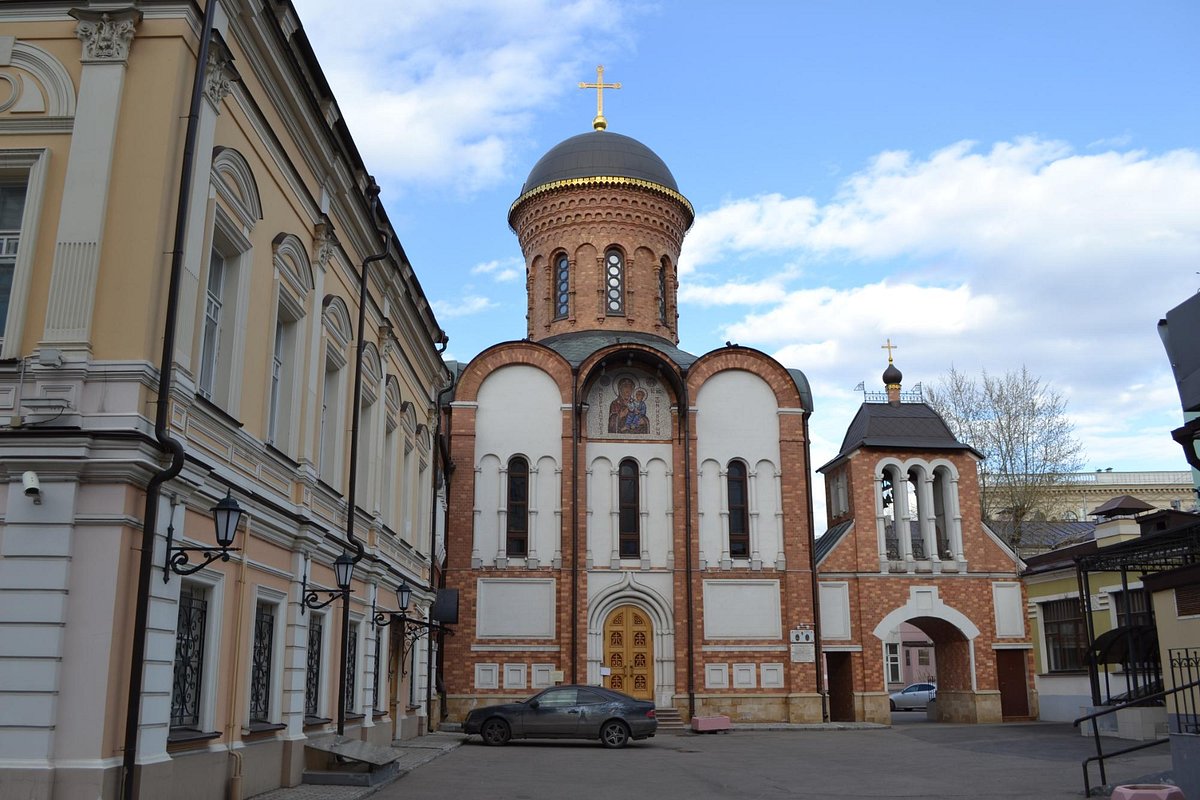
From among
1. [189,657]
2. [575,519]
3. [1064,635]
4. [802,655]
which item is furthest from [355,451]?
[1064,635]

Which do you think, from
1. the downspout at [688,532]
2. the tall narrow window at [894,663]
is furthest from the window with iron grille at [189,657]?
the tall narrow window at [894,663]

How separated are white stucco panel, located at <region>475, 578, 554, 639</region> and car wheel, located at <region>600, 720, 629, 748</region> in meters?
6.72

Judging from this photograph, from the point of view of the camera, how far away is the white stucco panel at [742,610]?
27.7m

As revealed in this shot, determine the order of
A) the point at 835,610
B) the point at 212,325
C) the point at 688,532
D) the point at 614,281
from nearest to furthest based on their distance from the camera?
1. the point at 212,325
2. the point at 688,532
3. the point at 835,610
4. the point at 614,281

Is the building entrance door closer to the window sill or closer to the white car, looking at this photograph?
the window sill

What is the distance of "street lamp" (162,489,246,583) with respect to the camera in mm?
9211

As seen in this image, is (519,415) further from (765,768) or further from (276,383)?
(276,383)

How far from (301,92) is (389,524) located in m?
9.35

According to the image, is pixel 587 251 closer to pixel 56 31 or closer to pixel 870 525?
pixel 870 525

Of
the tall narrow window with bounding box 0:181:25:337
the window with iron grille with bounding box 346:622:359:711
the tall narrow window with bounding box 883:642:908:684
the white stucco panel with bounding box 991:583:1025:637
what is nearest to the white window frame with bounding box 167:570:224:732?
the tall narrow window with bounding box 0:181:25:337

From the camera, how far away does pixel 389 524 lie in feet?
65.6

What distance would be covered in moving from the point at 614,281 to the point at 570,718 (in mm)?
16300

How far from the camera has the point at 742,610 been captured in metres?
27.8

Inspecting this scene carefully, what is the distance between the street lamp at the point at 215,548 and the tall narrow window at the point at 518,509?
18.5m
